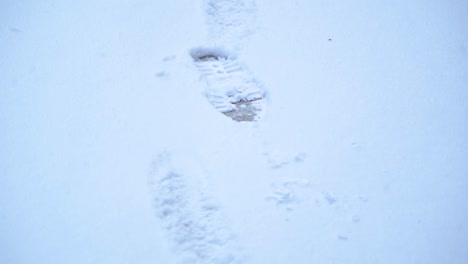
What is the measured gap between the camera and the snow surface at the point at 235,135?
110cm

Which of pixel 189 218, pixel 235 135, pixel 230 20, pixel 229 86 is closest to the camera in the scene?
pixel 189 218

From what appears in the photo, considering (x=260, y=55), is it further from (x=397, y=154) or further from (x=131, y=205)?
(x=131, y=205)

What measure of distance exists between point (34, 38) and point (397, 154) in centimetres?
149

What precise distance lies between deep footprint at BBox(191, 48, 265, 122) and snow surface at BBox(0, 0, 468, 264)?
0.03 m

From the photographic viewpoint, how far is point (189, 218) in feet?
3.81

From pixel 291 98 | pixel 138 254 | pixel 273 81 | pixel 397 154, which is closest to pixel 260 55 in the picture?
pixel 273 81

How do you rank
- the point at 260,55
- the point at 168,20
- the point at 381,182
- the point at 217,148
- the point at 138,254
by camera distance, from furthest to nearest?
the point at 168,20
the point at 260,55
the point at 217,148
the point at 381,182
the point at 138,254

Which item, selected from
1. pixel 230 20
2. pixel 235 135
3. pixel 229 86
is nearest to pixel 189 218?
pixel 235 135

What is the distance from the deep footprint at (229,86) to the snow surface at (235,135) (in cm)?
3

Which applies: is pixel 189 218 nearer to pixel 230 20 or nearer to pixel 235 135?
pixel 235 135

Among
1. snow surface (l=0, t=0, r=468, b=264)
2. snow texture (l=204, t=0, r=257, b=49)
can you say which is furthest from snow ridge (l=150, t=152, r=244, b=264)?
snow texture (l=204, t=0, r=257, b=49)

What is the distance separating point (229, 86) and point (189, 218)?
1.86 ft

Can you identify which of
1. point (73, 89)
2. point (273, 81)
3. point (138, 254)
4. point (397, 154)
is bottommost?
point (138, 254)

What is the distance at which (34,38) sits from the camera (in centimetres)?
157
